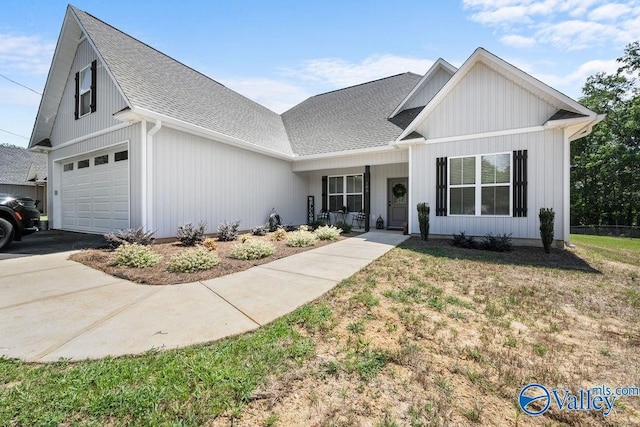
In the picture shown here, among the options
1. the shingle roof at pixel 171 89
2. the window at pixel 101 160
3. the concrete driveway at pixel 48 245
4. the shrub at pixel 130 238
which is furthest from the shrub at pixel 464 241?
the window at pixel 101 160

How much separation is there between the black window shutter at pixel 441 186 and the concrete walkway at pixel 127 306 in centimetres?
451

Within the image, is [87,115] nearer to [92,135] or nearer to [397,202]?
[92,135]

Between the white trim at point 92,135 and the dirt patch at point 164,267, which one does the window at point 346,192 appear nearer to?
the dirt patch at point 164,267

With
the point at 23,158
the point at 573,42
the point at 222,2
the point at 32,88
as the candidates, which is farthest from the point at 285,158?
the point at 23,158

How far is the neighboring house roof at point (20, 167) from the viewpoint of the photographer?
21.6m

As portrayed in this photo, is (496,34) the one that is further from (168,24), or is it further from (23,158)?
(23,158)

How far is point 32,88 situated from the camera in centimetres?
1398

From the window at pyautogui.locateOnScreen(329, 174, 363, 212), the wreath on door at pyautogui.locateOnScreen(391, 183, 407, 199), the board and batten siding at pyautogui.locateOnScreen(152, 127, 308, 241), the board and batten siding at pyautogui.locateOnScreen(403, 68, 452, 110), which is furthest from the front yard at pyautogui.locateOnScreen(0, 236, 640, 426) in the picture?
the board and batten siding at pyautogui.locateOnScreen(403, 68, 452, 110)

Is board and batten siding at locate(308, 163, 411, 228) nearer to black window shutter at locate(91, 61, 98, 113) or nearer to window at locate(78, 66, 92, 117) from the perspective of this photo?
black window shutter at locate(91, 61, 98, 113)

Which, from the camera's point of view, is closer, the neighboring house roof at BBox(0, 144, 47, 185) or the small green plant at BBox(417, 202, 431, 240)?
the small green plant at BBox(417, 202, 431, 240)

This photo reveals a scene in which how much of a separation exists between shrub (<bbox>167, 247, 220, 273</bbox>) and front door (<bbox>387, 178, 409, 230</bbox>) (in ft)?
28.8

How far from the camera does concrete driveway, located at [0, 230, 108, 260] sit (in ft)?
20.5

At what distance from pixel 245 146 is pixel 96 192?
521cm

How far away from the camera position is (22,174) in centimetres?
2275
